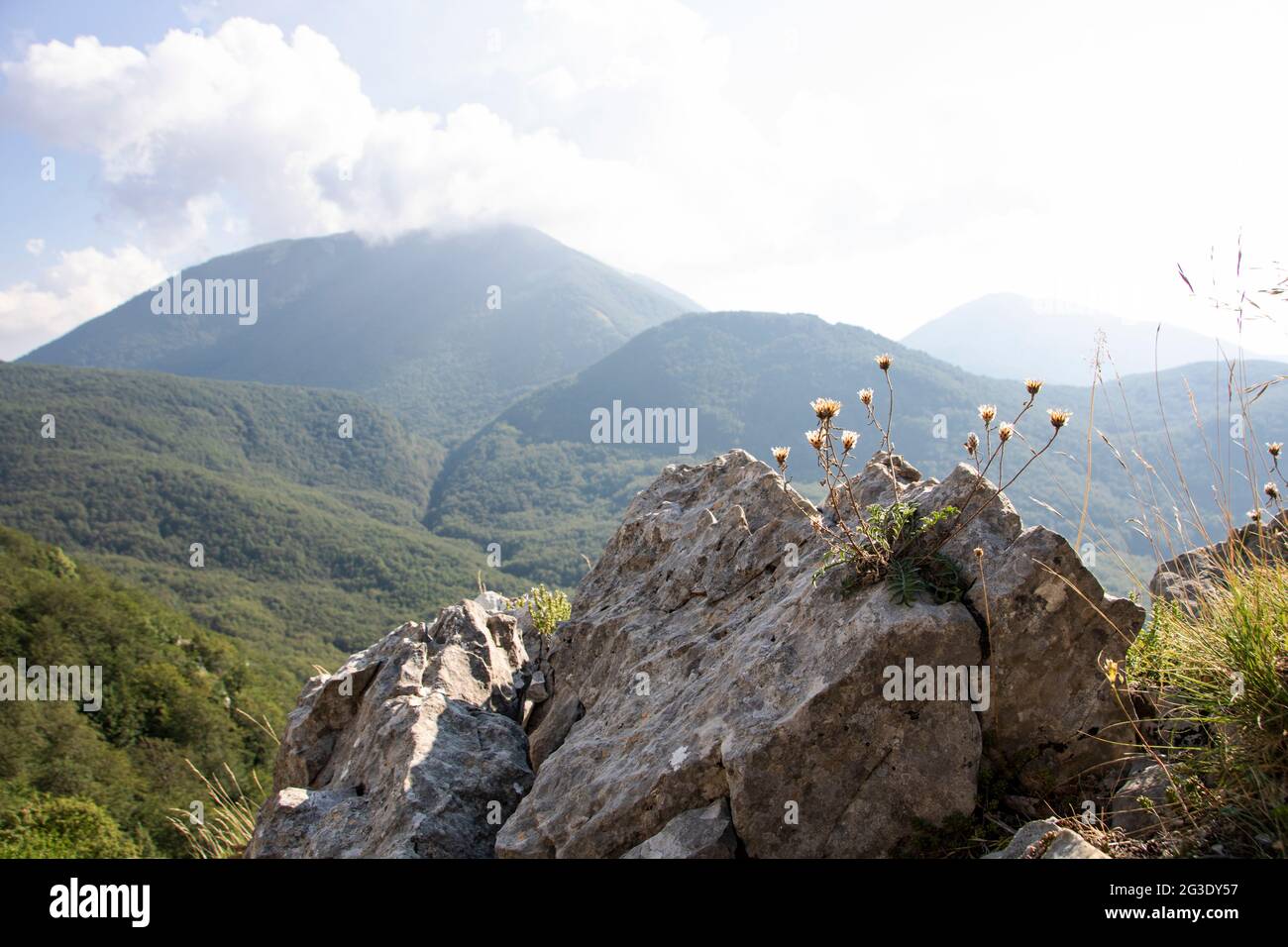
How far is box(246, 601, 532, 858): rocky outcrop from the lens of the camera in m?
4.92

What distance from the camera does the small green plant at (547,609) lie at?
823cm

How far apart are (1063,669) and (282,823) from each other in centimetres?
494

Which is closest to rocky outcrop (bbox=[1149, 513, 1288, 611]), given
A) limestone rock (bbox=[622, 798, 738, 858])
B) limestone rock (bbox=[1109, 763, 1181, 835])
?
limestone rock (bbox=[1109, 763, 1181, 835])

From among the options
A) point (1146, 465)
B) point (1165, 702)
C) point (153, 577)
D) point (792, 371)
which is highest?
point (792, 371)

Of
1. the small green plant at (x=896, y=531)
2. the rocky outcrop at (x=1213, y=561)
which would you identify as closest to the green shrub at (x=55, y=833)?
the small green plant at (x=896, y=531)

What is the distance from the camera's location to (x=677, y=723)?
181 inches

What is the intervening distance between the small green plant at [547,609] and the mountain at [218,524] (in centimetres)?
6617

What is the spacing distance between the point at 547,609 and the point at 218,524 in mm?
140463

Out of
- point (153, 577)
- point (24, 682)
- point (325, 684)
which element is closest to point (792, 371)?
point (153, 577)

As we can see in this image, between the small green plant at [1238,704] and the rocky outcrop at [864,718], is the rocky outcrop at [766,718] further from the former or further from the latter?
the small green plant at [1238,704]

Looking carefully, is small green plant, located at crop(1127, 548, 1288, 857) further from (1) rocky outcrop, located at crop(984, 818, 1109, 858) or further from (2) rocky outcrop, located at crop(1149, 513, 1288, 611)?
(1) rocky outcrop, located at crop(984, 818, 1109, 858)

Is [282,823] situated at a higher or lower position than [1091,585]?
lower

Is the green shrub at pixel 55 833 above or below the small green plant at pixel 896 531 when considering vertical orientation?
below
